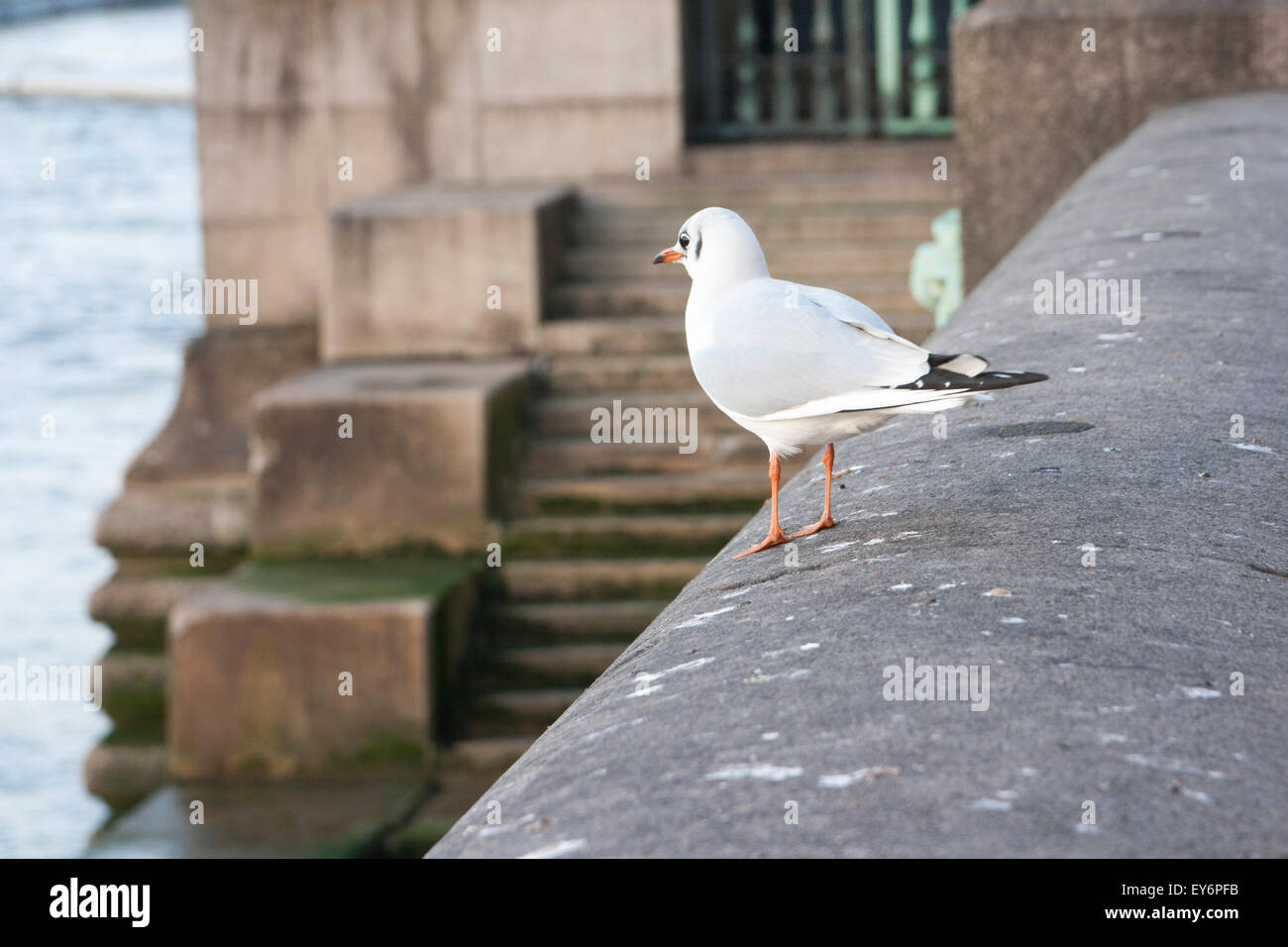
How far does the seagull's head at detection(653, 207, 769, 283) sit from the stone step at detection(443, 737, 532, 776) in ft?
15.8

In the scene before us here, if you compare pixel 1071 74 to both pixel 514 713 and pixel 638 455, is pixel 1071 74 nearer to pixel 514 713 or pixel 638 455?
pixel 638 455

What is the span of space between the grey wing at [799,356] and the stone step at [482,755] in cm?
489

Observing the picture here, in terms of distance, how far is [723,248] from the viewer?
2961 mm

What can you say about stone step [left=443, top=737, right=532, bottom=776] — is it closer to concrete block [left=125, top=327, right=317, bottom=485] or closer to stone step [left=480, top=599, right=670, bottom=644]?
stone step [left=480, top=599, right=670, bottom=644]

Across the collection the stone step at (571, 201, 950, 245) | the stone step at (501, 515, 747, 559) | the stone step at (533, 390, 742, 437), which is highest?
the stone step at (571, 201, 950, 245)

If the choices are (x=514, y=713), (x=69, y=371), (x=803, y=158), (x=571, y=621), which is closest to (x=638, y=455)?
(x=571, y=621)

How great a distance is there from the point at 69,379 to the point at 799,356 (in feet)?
49.6

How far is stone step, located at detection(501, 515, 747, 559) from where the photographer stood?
28.0ft

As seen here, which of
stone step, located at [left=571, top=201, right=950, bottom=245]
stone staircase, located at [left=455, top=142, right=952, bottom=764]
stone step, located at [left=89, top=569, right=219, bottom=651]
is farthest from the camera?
stone step, located at [left=571, top=201, right=950, bottom=245]

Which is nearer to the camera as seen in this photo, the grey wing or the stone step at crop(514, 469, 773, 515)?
the grey wing

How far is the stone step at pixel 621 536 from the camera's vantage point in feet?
28.0

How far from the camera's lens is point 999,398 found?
372cm

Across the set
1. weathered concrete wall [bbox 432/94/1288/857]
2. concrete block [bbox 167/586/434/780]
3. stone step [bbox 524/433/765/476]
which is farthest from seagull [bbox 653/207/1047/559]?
stone step [bbox 524/433/765/476]
